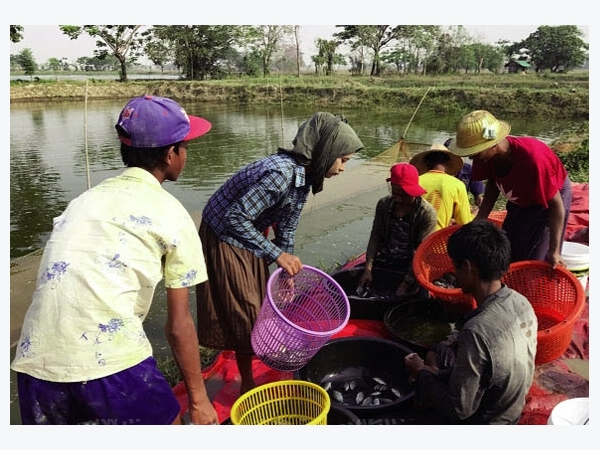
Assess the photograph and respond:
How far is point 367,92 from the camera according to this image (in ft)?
85.7

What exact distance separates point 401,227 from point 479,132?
3.33ft

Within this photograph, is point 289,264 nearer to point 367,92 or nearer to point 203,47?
point 367,92

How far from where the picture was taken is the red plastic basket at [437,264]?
9.43 ft

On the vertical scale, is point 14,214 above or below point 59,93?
below

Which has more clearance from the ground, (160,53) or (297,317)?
(160,53)

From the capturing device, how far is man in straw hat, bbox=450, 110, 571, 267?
2600 millimetres

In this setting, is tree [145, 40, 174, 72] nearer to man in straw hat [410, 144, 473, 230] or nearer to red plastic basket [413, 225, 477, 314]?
man in straw hat [410, 144, 473, 230]

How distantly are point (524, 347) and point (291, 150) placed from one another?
4.35 ft

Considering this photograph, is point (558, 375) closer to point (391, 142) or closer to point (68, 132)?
point (391, 142)

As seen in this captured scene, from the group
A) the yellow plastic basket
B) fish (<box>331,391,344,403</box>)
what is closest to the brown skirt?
the yellow plastic basket

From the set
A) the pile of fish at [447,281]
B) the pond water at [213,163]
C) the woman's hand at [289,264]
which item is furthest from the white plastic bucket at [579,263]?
the woman's hand at [289,264]

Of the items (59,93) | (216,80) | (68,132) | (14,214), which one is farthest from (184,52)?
(14,214)

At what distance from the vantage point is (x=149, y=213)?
133 centimetres

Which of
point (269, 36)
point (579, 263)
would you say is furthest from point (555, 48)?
point (579, 263)
